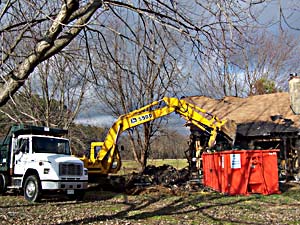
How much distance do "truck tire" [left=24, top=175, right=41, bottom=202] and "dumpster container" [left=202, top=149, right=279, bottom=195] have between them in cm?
718

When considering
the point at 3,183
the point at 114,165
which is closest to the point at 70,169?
the point at 3,183

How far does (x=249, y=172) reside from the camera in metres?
16.2

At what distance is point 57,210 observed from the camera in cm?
1278

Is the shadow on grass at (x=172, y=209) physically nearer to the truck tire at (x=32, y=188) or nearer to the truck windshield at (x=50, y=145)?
the truck tire at (x=32, y=188)

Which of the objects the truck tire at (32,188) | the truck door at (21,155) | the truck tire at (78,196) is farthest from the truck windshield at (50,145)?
the truck tire at (78,196)

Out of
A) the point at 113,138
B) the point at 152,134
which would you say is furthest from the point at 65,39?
the point at 152,134

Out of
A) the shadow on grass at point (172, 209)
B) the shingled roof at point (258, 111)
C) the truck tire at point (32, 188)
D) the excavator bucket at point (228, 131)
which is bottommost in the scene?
the shadow on grass at point (172, 209)

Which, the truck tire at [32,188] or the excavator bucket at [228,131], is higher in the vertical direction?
the excavator bucket at [228,131]

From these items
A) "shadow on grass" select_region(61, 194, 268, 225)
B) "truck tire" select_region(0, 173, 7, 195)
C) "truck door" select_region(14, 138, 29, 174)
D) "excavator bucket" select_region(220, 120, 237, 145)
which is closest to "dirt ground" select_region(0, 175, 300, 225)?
"shadow on grass" select_region(61, 194, 268, 225)

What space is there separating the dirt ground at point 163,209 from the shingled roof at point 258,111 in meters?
6.41

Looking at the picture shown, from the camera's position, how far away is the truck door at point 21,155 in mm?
16359

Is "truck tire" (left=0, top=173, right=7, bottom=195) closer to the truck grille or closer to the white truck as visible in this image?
the white truck

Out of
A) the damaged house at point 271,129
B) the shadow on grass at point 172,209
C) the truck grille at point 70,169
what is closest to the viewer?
the shadow on grass at point 172,209

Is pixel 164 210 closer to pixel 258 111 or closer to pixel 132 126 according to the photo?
pixel 132 126
